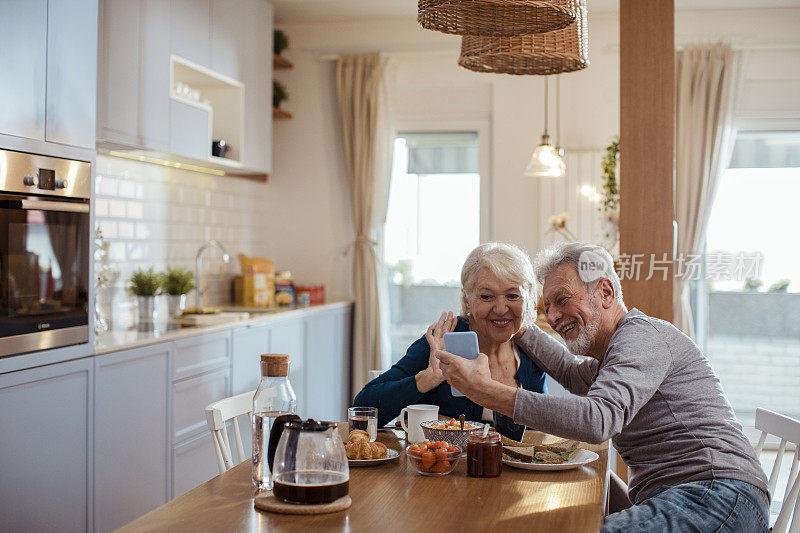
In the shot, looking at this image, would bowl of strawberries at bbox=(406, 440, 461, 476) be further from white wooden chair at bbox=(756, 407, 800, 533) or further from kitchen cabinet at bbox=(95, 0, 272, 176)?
kitchen cabinet at bbox=(95, 0, 272, 176)

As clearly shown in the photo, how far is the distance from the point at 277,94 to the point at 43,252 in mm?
3261

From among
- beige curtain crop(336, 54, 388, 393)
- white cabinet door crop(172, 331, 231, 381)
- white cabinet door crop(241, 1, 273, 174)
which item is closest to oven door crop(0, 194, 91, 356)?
white cabinet door crop(172, 331, 231, 381)

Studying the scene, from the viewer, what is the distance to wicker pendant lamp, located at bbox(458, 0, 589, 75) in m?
2.46

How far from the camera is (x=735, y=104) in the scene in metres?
5.34

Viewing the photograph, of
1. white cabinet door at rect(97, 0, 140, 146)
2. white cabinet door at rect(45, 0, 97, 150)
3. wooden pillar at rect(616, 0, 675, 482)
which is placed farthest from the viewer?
white cabinet door at rect(97, 0, 140, 146)

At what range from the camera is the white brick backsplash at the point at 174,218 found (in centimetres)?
416

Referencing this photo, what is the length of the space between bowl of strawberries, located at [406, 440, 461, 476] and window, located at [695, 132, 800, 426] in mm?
4199

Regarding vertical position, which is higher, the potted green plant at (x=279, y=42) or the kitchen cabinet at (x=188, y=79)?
the potted green plant at (x=279, y=42)

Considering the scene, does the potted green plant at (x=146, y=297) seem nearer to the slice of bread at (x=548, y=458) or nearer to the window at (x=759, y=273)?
the slice of bread at (x=548, y=458)

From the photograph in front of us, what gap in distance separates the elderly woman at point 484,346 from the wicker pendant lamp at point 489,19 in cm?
69

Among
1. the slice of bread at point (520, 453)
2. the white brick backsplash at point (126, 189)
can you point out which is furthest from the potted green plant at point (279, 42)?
the slice of bread at point (520, 453)

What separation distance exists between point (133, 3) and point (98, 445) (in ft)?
6.79

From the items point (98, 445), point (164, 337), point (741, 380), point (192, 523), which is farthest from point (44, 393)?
point (741, 380)

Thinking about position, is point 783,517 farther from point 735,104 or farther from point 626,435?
point 735,104
